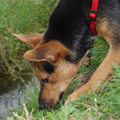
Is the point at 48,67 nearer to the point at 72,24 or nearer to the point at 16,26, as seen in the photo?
the point at 72,24

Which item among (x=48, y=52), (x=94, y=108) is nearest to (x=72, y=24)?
(x=48, y=52)

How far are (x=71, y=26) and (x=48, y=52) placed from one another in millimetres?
734

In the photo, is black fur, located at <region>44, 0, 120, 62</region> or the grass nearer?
black fur, located at <region>44, 0, 120, 62</region>

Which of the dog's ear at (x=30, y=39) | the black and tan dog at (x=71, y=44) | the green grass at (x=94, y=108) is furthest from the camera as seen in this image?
the dog's ear at (x=30, y=39)

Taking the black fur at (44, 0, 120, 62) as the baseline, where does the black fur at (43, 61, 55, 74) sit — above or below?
below

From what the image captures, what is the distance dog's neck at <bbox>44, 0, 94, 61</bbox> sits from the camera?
2.98 m

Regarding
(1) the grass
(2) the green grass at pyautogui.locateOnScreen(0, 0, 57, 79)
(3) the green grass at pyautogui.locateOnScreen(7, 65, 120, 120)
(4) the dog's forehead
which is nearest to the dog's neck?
(4) the dog's forehead

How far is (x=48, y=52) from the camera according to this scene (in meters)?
2.61

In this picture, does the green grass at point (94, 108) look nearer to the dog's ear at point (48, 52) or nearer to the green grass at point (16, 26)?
the dog's ear at point (48, 52)

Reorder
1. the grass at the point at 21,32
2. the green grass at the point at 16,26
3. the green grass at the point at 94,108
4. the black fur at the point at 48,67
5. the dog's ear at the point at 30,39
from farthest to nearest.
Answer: the green grass at the point at 16,26, the grass at the point at 21,32, the dog's ear at the point at 30,39, the black fur at the point at 48,67, the green grass at the point at 94,108

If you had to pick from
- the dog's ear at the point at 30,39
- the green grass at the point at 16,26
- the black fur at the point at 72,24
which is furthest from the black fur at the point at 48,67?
the green grass at the point at 16,26

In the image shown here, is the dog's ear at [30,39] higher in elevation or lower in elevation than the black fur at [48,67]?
higher

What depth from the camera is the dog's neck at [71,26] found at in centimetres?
298

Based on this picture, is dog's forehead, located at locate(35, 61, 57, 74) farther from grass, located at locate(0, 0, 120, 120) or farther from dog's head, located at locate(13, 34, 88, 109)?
grass, located at locate(0, 0, 120, 120)
